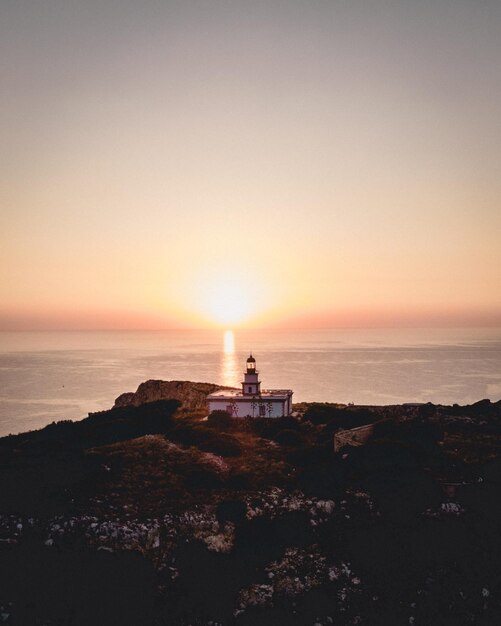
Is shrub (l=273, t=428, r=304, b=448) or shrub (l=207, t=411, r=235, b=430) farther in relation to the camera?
shrub (l=207, t=411, r=235, b=430)

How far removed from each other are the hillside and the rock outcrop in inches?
1041

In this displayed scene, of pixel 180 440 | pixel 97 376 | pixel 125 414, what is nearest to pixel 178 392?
pixel 125 414

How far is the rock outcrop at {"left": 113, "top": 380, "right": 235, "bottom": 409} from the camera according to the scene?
6550 centimetres

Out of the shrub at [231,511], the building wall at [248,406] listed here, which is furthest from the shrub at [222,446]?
the shrub at [231,511]

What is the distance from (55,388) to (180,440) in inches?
4779

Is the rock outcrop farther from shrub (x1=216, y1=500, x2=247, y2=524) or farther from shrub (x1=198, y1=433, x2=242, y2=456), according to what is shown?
shrub (x1=216, y1=500, x2=247, y2=524)

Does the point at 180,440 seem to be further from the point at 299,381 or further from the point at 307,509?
the point at 299,381

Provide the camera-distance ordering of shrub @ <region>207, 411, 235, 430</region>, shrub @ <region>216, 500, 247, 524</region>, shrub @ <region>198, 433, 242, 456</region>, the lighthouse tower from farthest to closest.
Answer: the lighthouse tower, shrub @ <region>207, 411, 235, 430</region>, shrub @ <region>198, 433, 242, 456</region>, shrub @ <region>216, 500, 247, 524</region>

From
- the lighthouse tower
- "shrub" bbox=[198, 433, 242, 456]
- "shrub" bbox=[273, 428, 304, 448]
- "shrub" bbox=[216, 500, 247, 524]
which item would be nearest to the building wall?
the lighthouse tower

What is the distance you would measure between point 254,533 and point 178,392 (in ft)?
146

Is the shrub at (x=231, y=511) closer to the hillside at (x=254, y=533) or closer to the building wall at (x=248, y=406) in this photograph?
the hillside at (x=254, y=533)

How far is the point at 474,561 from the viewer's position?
75.2 ft

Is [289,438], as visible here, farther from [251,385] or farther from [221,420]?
[251,385]

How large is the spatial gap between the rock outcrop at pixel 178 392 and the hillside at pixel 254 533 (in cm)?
2644
